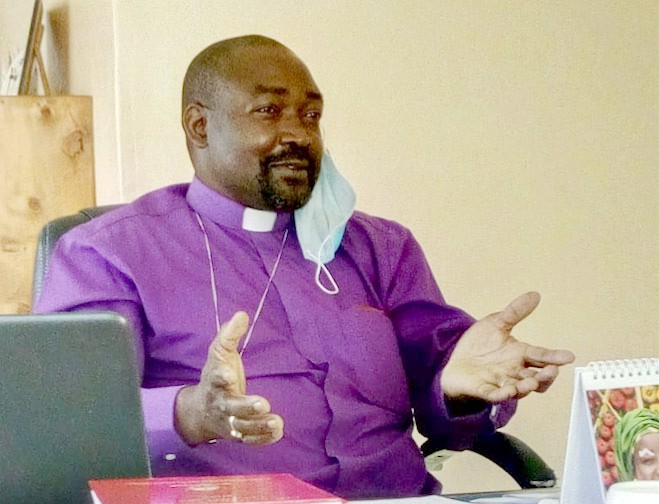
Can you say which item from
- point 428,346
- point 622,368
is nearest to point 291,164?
point 428,346

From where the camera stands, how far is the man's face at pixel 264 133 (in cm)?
160

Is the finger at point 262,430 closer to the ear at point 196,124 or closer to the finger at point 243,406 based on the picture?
the finger at point 243,406

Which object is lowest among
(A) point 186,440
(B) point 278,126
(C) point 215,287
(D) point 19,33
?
(A) point 186,440

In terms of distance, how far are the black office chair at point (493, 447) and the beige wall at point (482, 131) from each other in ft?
0.23

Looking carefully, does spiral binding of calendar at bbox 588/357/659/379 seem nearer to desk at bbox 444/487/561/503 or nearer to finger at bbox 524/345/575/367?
desk at bbox 444/487/561/503

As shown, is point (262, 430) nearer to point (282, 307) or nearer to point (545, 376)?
point (282, 307)

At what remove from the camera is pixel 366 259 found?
1703 millimetres

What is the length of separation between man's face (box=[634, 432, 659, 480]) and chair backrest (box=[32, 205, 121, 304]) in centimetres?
87

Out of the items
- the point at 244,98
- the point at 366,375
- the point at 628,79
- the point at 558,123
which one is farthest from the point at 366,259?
the point at 628,79

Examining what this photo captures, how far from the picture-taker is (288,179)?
1638mm

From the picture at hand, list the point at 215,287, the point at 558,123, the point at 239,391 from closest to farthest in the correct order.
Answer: the point at 239,391, the point at 215,287, the point at 558,123

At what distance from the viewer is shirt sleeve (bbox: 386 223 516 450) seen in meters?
1.67

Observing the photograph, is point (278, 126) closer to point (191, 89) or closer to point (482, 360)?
point (191, 89)

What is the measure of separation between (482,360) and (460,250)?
233 millimetres
